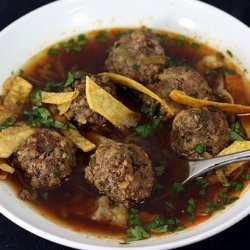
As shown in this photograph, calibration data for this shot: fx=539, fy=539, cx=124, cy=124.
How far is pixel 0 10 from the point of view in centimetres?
682

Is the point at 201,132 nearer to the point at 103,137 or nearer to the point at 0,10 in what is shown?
the point at 103,137

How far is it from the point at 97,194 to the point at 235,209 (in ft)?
3.67

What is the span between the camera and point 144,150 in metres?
4.76

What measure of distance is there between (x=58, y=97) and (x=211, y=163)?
59.6 inches

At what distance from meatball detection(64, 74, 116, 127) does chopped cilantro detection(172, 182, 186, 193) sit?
3.07 feet

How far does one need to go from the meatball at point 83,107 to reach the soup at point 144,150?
0.01m

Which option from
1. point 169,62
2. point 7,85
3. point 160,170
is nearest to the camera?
point 160,170

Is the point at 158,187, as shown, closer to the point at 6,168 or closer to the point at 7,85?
the point at 6,168

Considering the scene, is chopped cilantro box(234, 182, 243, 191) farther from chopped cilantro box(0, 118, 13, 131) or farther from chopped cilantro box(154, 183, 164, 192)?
chopped cilantro box(0, 118, 13, 131)

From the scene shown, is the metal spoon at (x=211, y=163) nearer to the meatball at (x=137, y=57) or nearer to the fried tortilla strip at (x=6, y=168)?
the meatball at (x=137, y=57)

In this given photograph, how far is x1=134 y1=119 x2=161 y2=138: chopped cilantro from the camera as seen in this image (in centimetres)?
489

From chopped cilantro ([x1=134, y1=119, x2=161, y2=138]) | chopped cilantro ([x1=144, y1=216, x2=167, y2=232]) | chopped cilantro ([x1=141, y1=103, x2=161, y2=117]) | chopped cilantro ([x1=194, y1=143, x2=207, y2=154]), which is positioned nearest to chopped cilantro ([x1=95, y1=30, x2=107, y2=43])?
chopped cilantro ([x1=141, y1=103, x2=161, y2=117])

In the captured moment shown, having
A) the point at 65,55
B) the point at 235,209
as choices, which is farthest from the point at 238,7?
the point at 235,209

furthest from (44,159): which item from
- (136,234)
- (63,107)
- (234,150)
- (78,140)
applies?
(234,150)
